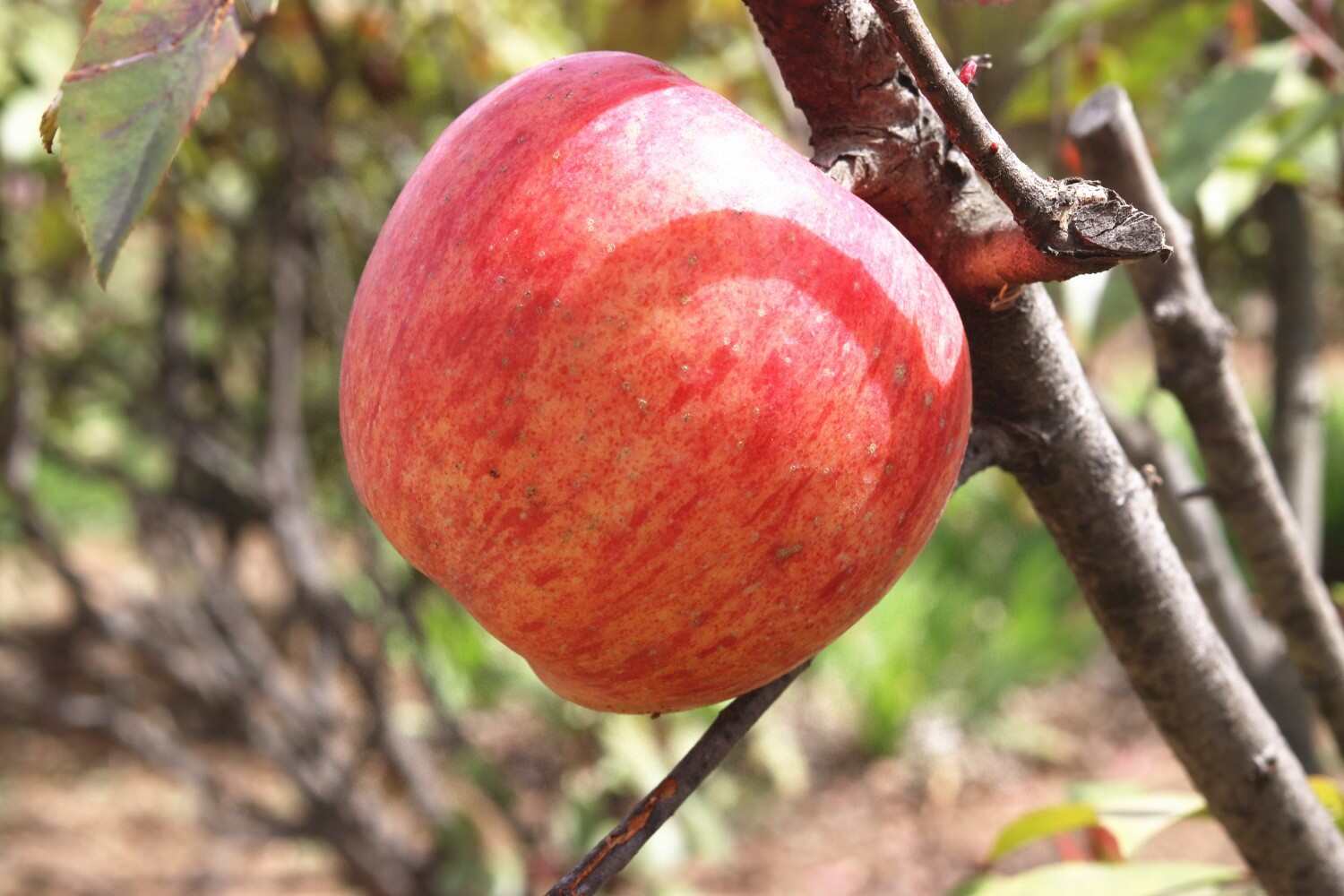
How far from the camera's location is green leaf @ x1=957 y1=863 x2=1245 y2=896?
860 millimetres

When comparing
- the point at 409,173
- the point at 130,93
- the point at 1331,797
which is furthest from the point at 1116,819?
the point at 409,173

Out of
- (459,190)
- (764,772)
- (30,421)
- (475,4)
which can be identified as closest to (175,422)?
(30,421)

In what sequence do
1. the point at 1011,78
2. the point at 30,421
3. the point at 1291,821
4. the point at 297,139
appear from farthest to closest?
the point at 1011,78 → the point at 30,421 → the point at 297,139 → the point at 1291,821

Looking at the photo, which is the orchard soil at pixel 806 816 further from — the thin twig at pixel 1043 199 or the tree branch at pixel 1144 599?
the thin twig at pixel 1043 199

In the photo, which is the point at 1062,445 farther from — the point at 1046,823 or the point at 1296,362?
the point at 1296,362

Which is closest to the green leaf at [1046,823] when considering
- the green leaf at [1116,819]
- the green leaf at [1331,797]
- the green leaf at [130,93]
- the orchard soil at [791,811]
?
the green leaf at [1116,819]

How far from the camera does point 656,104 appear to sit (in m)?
0.50

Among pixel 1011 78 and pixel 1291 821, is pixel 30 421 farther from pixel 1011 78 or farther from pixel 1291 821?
pixel 1291 821

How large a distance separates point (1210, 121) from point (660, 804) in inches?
30.7

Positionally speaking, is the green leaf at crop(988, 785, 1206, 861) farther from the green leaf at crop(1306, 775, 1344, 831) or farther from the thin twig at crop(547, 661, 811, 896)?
the thin twig at crop(547, 661, 811, 896)

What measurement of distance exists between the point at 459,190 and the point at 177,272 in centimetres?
186

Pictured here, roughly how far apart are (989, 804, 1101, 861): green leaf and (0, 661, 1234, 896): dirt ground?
1689 millimetres

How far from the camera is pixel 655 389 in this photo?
0.45 metres

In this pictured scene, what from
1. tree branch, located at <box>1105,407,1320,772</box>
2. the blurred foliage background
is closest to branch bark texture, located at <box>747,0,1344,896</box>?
the blurred foliage background
